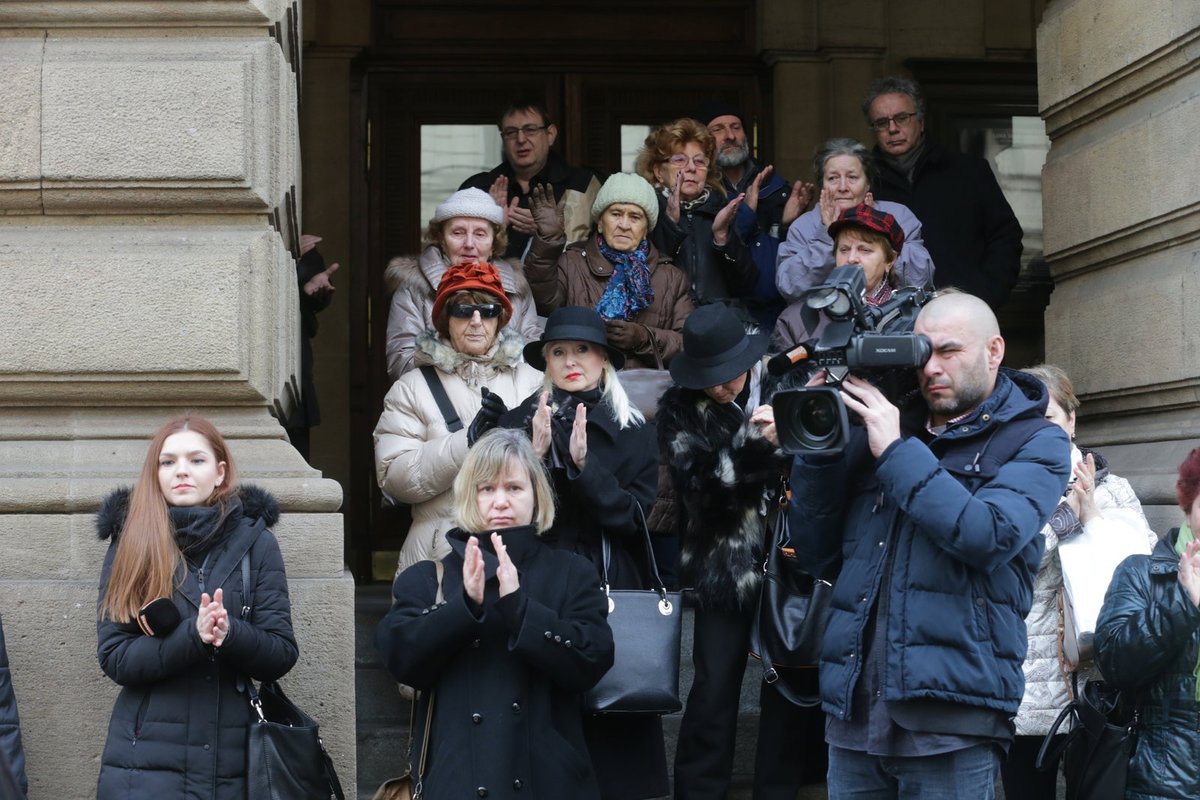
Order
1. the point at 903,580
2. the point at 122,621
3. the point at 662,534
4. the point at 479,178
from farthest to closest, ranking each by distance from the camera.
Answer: the point at 479,178
the point at 662,534
the point at 122,621
the point at 903,580

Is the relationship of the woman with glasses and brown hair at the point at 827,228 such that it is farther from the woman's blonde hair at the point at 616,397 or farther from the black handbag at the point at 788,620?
the black handbag at the point at 788,620

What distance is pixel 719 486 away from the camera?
595 cm

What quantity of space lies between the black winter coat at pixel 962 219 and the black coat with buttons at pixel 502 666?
3313 mm

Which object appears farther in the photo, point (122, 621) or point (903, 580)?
point (122, 621)

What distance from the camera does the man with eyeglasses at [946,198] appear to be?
25.6 feet

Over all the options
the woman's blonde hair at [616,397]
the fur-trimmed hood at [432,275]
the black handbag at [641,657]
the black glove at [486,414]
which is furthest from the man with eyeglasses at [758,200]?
the black handbag at [641,657]

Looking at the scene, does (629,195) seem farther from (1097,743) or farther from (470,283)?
(1097,743)

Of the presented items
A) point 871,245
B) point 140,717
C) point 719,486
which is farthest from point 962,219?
point 140,717

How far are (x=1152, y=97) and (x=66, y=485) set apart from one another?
4108mm

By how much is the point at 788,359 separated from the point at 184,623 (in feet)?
5.81

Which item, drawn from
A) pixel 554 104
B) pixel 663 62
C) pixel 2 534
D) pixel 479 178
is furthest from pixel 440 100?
pixel 2 534

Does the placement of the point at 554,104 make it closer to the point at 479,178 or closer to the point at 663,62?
the point at 663,62

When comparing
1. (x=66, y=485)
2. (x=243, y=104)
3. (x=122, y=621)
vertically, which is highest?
(x=243, y=104)

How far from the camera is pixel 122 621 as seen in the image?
4.91 m
